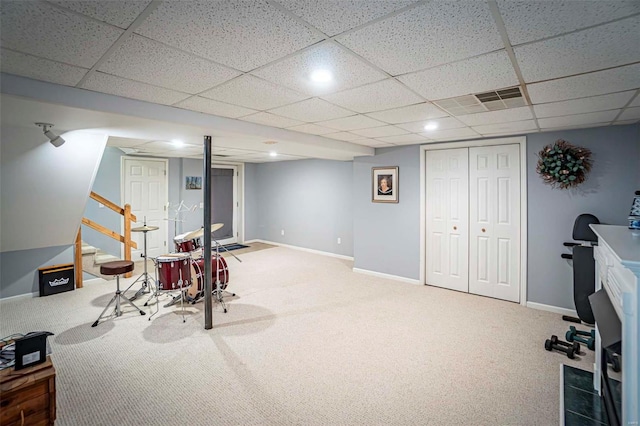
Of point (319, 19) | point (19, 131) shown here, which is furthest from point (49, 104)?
point (319, 19)

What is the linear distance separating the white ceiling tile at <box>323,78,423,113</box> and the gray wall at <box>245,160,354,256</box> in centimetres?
404

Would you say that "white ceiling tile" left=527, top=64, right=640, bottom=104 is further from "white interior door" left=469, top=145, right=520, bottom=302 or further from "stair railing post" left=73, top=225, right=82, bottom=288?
"stair railing post" left=73, top=225, right=82, bottom=288

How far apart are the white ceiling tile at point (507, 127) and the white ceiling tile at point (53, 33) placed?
3.61 metres

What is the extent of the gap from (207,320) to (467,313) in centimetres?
313

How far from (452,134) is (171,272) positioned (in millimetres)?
3913

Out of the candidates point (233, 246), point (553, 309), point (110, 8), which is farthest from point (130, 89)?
point (233, 246)

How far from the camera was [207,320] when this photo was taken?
3518 millimetres

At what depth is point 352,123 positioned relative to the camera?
11.5 ft

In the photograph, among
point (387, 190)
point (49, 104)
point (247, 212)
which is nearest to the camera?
point (49, 104)

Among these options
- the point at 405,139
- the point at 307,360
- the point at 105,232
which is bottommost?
the point at 307,360

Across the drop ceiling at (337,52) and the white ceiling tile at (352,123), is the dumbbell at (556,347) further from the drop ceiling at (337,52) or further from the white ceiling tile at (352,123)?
the white ceiling tile at (352,123)

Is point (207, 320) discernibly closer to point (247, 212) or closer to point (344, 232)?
point (344, 232)

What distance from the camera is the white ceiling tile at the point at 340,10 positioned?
126 centimetres

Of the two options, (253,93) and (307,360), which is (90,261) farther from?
(253,93)
